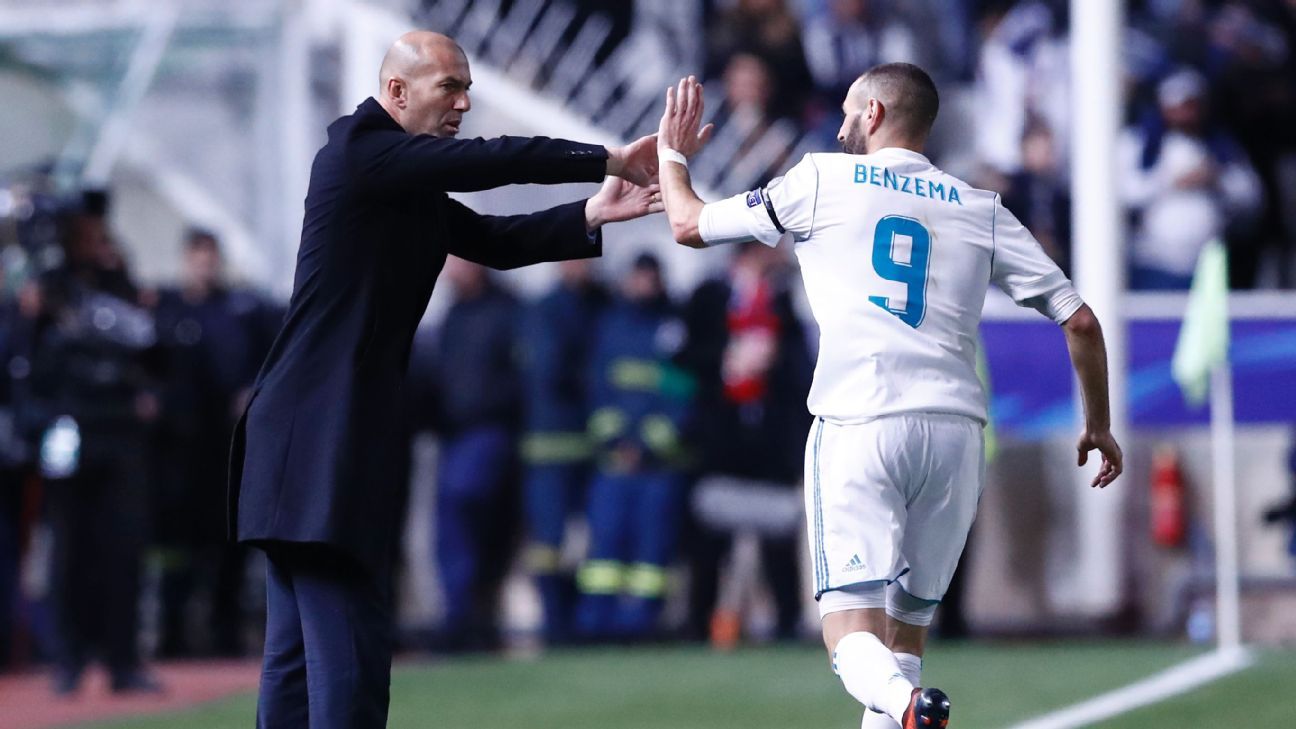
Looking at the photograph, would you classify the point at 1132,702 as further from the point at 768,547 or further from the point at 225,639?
the point at 225,639

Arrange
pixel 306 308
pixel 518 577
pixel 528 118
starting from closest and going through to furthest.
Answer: pixel 306 308
pixel 518 577
pixel 528 118

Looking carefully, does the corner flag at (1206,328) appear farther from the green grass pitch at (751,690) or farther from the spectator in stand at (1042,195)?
the spectator in stand at (1042,195)

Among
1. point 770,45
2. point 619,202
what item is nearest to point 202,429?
point 770,45

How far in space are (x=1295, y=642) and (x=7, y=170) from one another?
32.8 ft

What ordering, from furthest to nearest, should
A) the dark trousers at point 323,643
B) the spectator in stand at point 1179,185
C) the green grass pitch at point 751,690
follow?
the spectator in stand at point 1179,185 → the green grass pitch at point 751,690 → the dark trousers at point 323,643

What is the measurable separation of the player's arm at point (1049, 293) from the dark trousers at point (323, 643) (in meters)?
1.96

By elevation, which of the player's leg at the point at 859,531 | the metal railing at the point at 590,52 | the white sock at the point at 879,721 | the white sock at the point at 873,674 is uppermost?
the metal railing at the point at 590,52

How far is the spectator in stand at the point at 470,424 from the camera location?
13359mm

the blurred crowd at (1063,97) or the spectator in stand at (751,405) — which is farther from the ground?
the blurred crowd at (1063,97)

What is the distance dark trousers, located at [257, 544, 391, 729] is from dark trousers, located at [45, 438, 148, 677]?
572cm

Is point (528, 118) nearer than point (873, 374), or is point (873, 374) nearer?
point (873, 374)

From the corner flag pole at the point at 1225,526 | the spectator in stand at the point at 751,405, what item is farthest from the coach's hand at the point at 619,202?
the spectator in stand at the point at 751,405

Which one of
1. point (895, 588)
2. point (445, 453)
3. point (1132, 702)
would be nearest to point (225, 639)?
point (445, 453)

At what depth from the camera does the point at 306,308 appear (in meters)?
5.62
